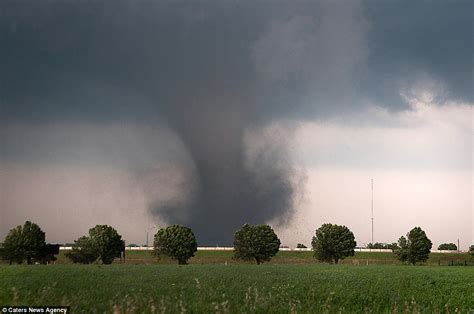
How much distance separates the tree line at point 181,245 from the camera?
124375mm

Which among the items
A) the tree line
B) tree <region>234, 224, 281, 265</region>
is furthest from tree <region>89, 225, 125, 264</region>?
tree <region>234, 224, 281, 265</region>

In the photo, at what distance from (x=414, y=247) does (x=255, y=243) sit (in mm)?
39103

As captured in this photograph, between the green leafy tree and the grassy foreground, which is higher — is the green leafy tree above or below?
below

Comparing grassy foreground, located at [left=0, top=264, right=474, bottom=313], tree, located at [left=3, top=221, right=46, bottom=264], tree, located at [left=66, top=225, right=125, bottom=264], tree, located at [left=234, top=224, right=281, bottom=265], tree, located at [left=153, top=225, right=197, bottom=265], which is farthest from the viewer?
tree, located at [left=234, top=224, right=281, bottom=265]

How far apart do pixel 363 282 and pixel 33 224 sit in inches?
4074

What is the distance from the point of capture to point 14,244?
122 m

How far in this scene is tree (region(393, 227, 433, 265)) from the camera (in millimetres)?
134250

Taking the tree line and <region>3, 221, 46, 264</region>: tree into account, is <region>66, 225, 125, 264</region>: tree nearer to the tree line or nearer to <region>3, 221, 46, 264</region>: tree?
the tree line

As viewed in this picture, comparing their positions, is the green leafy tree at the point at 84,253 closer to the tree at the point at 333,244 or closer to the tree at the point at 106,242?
the tree at the point at 106,242

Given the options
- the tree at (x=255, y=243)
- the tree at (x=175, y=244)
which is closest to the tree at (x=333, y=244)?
the tree at (x=255, y=243)

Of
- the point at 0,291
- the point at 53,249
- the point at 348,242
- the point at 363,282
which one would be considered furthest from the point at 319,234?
the point at 0,291

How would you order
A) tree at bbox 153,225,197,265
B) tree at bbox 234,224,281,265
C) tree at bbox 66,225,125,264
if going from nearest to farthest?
tree at bbox 66,225,125,264
tree at bbox 153,225,197,265
tree at bbox 234,224,281,265

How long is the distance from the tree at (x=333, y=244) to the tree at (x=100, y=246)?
47.2 metres

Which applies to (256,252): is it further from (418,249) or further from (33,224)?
(33,224)
